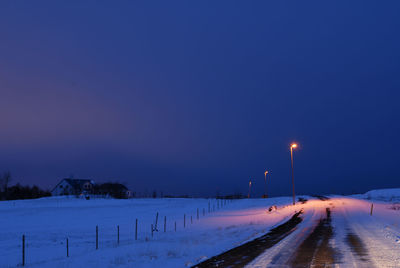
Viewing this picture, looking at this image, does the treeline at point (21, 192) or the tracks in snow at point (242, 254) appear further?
the treeline at point (21, 192)

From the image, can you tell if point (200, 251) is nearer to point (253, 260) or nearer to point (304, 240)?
point (253, 260)

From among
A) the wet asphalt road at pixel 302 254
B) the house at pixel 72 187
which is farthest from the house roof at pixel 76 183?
the wet asphalt road at pixel 302 254

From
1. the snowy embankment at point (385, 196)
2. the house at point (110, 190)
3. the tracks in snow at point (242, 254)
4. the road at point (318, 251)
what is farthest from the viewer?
the house at point (110, 190)

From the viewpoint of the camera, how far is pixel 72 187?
127m

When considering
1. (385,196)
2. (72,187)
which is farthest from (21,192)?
(385,196)

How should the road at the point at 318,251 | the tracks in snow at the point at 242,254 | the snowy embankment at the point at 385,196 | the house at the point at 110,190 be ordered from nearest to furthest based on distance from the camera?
the road at the point at 318,251, the tracks in snow at the point at 242,254, the snowy embankment at the point at 385,196, the house at the point at 110,190

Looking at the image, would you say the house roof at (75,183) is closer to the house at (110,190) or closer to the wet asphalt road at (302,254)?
the house at (110,190)

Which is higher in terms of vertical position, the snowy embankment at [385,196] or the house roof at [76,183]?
the house roof at [76,183]

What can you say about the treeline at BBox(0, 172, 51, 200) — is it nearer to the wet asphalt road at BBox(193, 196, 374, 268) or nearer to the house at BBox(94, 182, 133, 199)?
the house at BBox(94, 182, 133, 199)

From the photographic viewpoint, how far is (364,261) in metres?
13.5

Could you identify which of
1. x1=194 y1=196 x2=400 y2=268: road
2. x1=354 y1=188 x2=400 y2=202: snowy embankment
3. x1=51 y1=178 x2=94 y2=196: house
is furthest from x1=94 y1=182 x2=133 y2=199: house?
x1=194 y1=196 x2=400 y2=268: road

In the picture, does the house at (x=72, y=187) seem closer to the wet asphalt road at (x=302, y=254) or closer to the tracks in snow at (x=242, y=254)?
the tracks in snow at (x=242, y=254)

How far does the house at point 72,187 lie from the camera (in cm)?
12656

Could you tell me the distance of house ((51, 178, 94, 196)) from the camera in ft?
415
